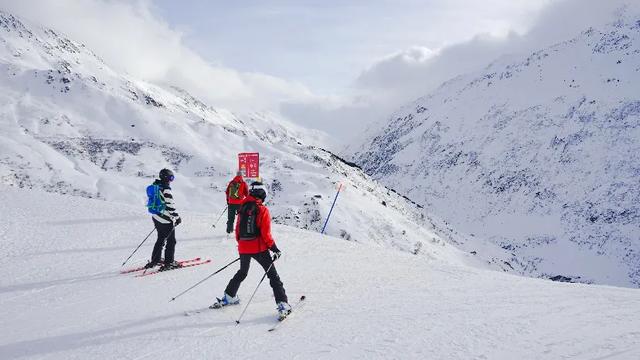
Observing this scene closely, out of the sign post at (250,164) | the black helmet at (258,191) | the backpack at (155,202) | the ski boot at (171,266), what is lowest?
the ski boot at (171,266)

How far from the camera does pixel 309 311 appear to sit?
8.15 meters

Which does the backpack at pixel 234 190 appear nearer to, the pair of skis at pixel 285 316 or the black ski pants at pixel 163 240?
the black ski pants at pixel 163 240

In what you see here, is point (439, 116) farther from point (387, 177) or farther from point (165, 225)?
point (165, 225)

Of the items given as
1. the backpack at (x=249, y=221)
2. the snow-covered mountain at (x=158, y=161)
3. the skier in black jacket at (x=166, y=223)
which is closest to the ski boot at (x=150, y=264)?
the skier in black jacket at (x=166, y=223)

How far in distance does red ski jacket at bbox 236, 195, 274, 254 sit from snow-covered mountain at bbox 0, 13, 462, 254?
4569cm

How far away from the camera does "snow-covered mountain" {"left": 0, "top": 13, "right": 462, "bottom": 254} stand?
64375mm

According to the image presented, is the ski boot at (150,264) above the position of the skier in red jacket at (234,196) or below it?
below

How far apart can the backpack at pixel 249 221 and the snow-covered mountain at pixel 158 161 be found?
4578 centimetres

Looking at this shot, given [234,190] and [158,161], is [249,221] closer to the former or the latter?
[234,190]

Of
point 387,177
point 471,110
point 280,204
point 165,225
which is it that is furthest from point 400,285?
point 471,110

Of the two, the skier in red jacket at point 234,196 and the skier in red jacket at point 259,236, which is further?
the skier in red jacket at point 234,196

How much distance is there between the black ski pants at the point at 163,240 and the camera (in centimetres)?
1081

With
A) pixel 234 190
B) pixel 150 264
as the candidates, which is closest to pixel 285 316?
pixel 150 264

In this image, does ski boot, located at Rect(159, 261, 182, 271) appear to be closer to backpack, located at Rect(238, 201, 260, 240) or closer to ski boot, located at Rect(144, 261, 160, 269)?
ski boot, located at Rect(144, 261, 160, 269)
